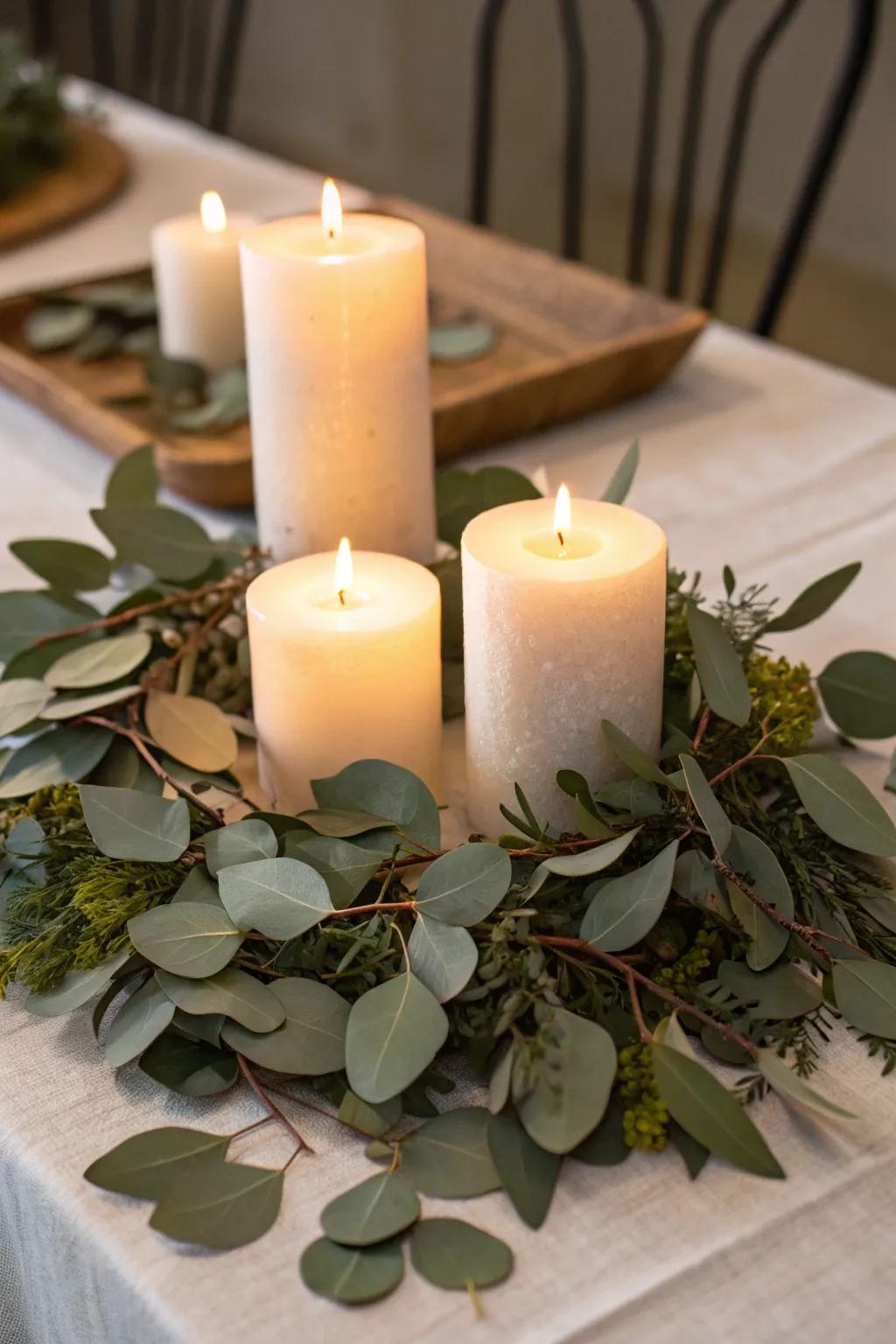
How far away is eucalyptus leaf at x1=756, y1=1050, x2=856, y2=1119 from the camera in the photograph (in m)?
0.42

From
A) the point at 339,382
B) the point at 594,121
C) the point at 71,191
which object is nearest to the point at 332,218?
the point at 339,382

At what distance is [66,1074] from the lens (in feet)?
1.55

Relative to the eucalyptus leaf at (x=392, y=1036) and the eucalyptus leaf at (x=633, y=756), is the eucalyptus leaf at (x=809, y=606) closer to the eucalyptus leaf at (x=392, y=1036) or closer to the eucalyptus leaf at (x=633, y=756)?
the eucalyptus leaf at (x=633, y=756)

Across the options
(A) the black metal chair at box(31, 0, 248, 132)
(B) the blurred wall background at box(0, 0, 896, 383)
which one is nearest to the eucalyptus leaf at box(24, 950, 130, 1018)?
(A) the black metal chair at box(31, 0, 248, 132)

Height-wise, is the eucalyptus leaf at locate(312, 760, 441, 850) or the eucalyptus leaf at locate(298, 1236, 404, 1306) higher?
the eucalyptus leaf at locate(312, 760, 441, 850)

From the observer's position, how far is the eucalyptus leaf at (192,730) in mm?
584

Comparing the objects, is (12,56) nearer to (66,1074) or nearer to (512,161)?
(66,1074)

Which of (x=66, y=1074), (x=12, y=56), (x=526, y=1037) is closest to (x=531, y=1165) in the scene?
(x=526, y=1037)

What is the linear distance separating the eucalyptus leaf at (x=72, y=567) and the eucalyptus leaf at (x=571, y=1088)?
0.36m

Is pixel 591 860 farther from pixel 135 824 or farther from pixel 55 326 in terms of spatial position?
pixel 55 326

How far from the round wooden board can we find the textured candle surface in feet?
1.20

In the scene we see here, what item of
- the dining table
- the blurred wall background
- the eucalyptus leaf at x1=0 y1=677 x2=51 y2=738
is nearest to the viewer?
the dining table

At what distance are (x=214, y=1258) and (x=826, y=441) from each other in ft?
2.46

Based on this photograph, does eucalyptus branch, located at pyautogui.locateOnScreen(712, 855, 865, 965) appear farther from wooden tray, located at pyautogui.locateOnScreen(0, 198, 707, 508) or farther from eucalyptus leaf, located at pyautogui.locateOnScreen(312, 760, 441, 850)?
wooden tray, located at pyautogui.locateOnScreen(0, 198, 707, 508)
